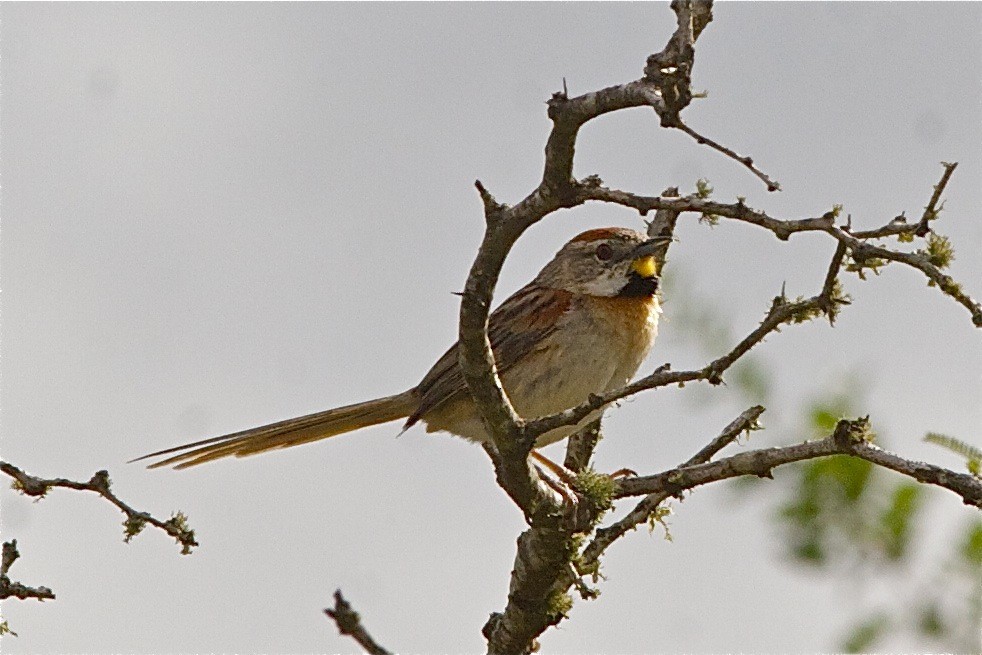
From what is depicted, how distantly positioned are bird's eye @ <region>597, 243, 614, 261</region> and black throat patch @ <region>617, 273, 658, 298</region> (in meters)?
0.25

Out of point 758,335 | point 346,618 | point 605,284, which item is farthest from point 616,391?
point 605,284

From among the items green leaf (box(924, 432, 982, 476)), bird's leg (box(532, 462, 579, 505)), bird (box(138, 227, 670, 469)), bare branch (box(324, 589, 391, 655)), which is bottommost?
bare branch (box(324, 589, 391, 655))

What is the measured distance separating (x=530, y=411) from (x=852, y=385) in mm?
1732

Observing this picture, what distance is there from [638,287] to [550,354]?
0.77m

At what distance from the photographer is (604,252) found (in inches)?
300

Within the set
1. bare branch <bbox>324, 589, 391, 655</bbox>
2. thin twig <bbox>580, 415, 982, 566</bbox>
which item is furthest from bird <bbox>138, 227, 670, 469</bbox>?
bare branch <bbox>324, 589, 391, 655</bbox>

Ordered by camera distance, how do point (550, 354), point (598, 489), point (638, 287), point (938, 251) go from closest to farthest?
point (938, 251), point (598, 489), point (550, 354), point (638, 287)

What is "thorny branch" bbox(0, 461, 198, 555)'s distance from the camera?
14.3 ft

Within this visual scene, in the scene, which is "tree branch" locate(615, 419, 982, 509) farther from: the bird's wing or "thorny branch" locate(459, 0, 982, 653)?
the bird's wing

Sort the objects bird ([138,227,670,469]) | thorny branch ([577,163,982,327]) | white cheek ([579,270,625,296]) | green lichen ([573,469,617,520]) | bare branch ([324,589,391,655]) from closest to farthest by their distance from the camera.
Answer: bare branch ([324,589,391,655]) → thorny branch ([577,163,982,327]) → green lichen ([573,469,617,520]) → bird ([138,227,670,469]) → white cheek ([579,270,625,296])

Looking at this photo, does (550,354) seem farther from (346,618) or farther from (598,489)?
(346,618)

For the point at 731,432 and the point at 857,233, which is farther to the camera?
the point at 731,432

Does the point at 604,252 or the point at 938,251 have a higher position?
the point at 604,252

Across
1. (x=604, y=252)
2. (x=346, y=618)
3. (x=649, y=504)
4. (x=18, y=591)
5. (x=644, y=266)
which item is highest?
(x=604, y=252)
